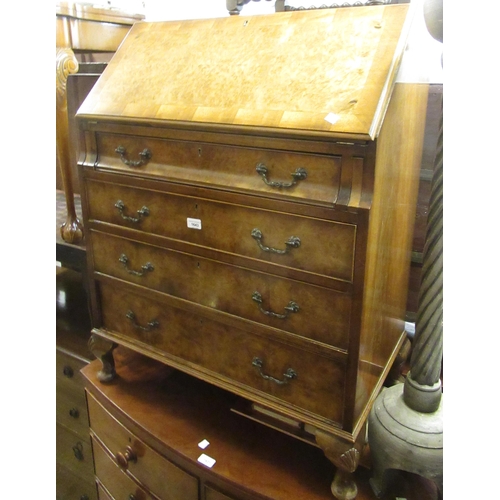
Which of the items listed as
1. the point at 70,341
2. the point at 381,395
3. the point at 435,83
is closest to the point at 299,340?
the point at 381,395

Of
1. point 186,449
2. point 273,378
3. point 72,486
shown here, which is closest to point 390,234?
point 273,378

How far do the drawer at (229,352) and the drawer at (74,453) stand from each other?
0.80 meters

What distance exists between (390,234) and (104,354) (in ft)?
3.05

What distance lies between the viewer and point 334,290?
93 cm

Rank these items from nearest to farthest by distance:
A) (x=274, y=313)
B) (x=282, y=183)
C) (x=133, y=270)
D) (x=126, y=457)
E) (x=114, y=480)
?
(x=282, y=183), (x=274, y=313), (x=133, y=270), (x=126, y=457), (x=114, y=480)

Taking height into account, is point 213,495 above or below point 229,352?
below

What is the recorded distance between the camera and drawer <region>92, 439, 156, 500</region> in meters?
1.38

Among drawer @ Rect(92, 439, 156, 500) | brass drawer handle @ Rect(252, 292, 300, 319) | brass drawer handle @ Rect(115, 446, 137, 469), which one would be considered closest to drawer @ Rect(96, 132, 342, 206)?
Result: brass drawer handle @ Rect(252, 292, 300, 319)

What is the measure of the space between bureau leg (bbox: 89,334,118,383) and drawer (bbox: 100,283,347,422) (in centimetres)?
5

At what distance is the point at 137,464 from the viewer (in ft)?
4.47

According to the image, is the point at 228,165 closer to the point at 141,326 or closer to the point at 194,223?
the point at 194,223

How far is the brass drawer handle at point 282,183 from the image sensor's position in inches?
35.0
